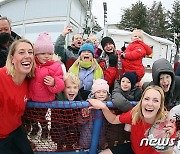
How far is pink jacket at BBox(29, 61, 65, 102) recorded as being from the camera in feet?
10.1

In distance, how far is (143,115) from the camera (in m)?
3.12

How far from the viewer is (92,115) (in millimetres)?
3250

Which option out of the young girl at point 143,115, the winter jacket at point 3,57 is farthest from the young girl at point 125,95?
the winter jacket at point 3,57

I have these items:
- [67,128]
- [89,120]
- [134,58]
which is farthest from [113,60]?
[67,128]

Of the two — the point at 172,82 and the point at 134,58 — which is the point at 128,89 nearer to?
the point at 172,82

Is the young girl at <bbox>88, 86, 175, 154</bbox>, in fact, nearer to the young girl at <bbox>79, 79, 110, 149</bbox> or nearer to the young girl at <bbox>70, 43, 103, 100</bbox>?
the young girl at <bbox>79, 79, 110, 149</bbox>

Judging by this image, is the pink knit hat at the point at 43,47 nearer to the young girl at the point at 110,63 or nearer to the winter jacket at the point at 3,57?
the winter jacket at the point at 3,57

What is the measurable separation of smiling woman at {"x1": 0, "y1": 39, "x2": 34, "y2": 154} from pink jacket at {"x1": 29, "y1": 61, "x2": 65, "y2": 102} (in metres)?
0.07

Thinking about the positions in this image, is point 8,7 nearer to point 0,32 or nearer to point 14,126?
point 0,32

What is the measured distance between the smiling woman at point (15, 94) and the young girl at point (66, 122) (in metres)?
0.33

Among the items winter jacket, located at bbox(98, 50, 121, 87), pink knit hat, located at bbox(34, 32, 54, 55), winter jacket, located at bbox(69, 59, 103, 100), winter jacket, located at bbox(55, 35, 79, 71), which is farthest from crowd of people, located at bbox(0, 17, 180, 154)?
winter jacket, located at bbox(55, 35, 79, 71)

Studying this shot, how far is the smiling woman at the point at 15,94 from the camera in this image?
2951 mm

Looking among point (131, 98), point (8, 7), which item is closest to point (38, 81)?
point (131, 98)

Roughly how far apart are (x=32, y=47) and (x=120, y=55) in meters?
1.90
